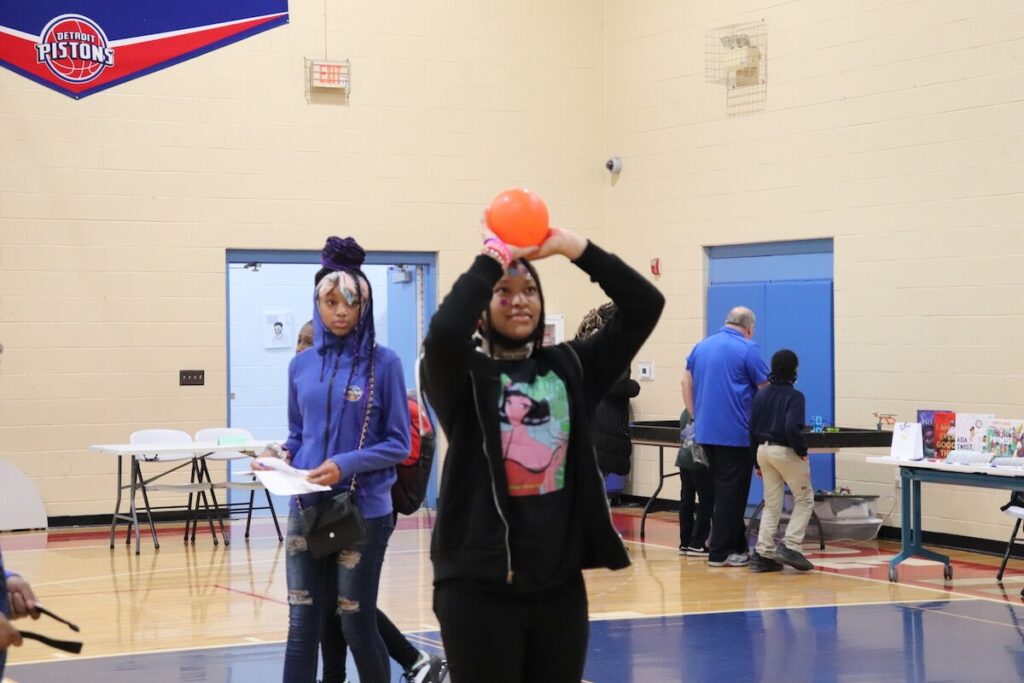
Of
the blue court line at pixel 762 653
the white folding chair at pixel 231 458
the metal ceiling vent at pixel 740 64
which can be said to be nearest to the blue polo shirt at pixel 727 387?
the blue court line at pixel 762 653

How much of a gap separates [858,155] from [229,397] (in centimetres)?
583

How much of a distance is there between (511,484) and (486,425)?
0.14 m

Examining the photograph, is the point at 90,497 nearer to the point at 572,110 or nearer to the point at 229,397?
the point at 229,397

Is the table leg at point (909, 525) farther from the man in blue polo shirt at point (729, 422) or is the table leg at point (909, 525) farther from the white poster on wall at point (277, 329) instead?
the white poster on wall at point (277, 329)

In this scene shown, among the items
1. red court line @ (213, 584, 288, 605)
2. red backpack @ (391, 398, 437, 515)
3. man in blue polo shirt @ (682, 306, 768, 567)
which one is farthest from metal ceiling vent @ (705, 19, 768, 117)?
red backpack @ (391, 398, 437, 515)

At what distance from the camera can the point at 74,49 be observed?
11609mm

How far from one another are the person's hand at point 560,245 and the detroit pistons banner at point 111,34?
944cm

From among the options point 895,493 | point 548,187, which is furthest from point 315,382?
point 548,187

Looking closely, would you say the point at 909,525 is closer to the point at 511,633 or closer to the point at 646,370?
the point at 646,370

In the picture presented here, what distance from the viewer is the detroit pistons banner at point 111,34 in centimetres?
1151

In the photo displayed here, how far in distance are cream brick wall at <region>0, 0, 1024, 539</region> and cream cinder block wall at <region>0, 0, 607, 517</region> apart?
21mm

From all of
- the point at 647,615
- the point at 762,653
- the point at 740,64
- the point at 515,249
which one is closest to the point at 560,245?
the point at 515,249

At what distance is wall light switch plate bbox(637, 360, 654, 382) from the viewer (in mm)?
13141

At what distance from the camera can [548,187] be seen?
44.2 ft
